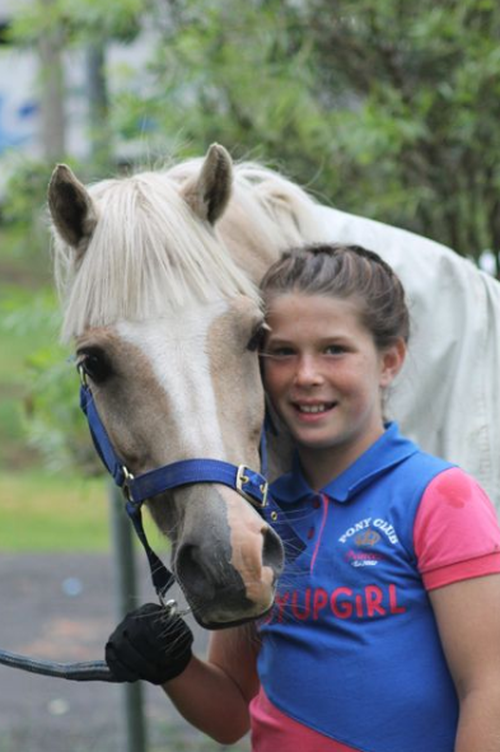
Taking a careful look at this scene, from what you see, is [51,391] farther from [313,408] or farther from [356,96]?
[313,408]

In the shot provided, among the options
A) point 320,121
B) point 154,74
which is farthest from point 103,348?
point 154,74

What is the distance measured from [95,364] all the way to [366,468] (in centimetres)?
55

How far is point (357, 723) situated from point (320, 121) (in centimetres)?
266

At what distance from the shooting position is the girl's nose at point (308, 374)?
249 cm

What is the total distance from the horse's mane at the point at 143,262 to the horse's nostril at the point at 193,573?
480 mm

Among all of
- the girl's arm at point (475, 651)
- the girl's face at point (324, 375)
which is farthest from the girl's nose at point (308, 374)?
the girl's arm at point (475, 651)

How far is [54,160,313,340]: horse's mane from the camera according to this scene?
2541 millimetres

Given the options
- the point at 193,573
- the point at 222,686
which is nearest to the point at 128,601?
the point at 222,686

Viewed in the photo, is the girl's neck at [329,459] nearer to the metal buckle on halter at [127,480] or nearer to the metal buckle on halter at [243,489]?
the metal buckle on halter at [243,489]

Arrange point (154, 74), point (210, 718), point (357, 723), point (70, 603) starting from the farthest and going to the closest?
point (70, 603), point (154, 74), point (210, 718), point (357, 723)

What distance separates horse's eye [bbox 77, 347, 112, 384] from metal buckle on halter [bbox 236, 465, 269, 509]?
0.34 metres

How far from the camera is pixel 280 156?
15.3 feet

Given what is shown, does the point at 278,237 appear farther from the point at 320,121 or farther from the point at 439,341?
the point at 320,121

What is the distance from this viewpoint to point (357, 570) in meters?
2.39
